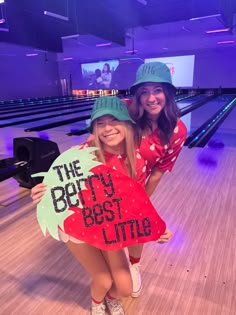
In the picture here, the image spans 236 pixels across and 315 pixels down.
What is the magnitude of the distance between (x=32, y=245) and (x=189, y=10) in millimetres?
6237

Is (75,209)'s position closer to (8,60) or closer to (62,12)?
(62,12)

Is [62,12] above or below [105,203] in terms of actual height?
above

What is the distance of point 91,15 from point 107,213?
6.84m

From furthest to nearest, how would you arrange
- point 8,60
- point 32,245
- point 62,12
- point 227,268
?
point 8,60 < point 62,12 < point 32,245 < point 227,268

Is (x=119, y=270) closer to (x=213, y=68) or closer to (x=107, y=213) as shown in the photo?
(x=107, y=213)

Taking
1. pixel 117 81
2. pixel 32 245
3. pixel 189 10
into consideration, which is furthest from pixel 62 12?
pixel 117 81

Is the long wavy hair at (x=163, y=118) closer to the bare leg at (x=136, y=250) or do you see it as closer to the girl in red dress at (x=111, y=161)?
the girl in red dress at (x=111, y=161)

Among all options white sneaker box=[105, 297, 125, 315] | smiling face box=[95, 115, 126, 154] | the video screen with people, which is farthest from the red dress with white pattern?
the video screen with people

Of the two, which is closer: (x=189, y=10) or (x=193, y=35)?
(x=189, y=10)

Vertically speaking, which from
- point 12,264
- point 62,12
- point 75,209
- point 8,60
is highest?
point 62,12

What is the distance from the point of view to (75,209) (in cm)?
82

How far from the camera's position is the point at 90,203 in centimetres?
82

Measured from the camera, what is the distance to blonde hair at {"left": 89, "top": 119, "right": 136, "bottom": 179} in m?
0.91

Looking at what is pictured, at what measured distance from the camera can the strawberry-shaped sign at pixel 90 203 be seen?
816mm
